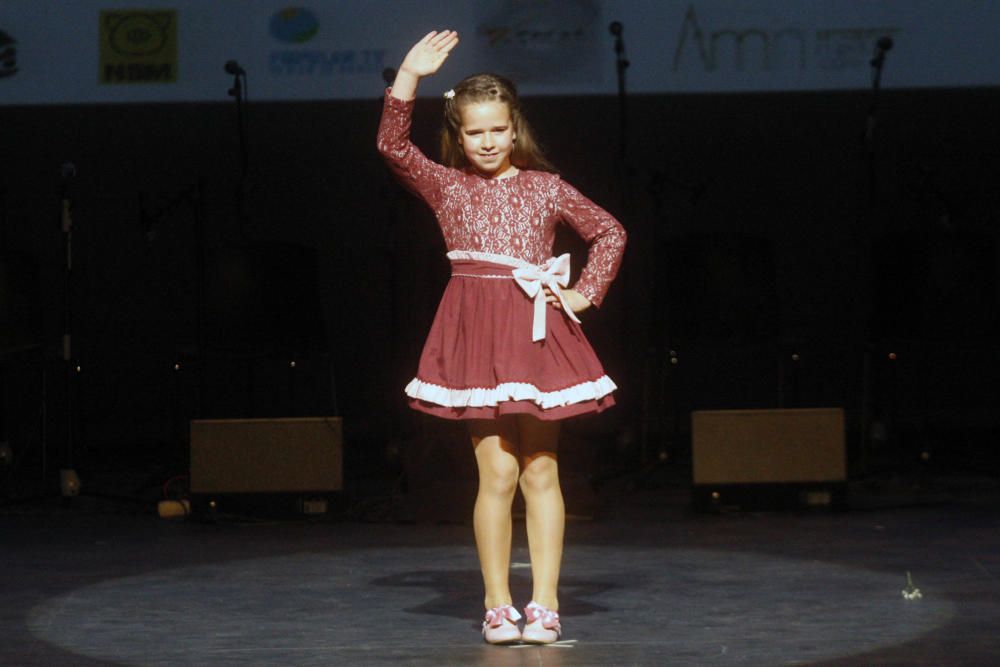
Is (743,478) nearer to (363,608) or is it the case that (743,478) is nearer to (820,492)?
(820,492)

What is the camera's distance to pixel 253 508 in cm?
531

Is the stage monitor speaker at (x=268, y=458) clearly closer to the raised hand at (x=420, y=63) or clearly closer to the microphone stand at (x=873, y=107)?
the raised hand at (x=420, y=63)

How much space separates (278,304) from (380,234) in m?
1.22

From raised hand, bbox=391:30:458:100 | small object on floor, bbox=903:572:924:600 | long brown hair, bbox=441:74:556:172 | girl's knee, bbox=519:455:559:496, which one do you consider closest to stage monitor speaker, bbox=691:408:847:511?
small object on floor, bbox=903:572:924:600

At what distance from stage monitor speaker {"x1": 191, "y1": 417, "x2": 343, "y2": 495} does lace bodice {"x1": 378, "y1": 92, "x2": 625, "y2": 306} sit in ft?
6.83

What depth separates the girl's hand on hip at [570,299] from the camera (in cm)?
322

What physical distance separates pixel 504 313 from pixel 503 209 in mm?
225

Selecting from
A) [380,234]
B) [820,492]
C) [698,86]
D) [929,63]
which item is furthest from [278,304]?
[929,63]

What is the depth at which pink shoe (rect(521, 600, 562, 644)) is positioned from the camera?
3.18 m

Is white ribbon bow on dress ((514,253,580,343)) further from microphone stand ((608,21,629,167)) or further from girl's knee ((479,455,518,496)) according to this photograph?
microphone stand ((608,21,629,167))

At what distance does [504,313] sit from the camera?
3.21m

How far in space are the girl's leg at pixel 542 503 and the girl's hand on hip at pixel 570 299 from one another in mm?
253

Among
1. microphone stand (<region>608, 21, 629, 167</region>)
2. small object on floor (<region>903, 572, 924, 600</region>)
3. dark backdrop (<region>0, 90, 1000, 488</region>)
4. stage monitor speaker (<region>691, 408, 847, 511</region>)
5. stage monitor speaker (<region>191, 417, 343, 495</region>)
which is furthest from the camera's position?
dark backdrop (<region>0, 90, 1000, 488</region>)

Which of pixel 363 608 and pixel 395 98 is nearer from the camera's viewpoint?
pixel 395 98
